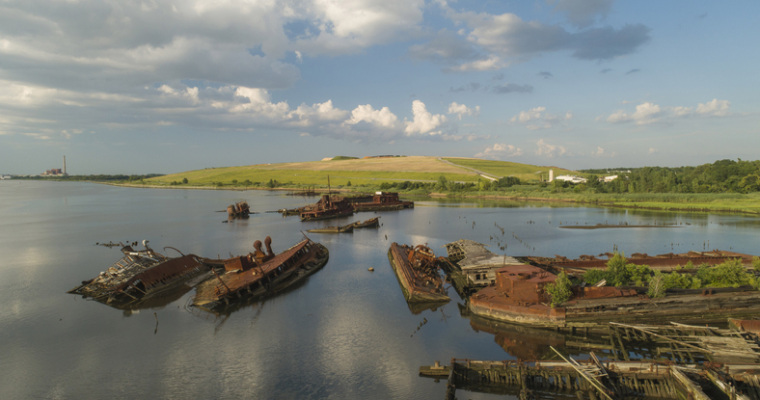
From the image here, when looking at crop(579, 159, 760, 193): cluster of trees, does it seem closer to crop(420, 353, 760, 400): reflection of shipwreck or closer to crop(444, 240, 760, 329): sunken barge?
crop(444, 240, 760, 329): sunken barge

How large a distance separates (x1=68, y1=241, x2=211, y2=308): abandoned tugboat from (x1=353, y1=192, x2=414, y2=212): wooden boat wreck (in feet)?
232

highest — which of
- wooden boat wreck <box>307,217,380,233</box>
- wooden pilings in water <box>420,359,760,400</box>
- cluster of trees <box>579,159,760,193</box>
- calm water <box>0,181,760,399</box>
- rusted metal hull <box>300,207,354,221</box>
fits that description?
cluster of trees <box>579,159,760,193</box>

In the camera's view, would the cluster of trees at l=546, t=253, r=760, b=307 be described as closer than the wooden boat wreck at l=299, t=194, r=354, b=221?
Yes

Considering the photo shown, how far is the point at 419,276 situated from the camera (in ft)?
121

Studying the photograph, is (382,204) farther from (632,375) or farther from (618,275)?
(632,375)

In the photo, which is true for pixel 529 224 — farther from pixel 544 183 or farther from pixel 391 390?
pixel 544 183

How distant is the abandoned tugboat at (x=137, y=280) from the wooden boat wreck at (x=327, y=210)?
4776 cm

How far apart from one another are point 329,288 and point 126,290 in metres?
16.5

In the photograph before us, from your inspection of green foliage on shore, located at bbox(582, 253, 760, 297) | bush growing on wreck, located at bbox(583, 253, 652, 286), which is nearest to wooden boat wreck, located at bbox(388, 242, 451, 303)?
bush growing on wreck, located at bbox(583, 253, 652, 286)

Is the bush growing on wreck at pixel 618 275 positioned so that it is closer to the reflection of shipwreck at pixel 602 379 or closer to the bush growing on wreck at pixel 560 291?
the bush growing on wreck at pixel 560 291

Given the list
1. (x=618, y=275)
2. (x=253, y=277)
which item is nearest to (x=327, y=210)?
(x=253, y=277)

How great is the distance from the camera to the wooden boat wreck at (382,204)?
109812 mm

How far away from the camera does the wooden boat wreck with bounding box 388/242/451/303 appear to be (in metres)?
32.6

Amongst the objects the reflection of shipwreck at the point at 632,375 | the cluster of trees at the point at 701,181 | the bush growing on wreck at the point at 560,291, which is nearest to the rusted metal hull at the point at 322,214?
the bush growing on wreck at the point at 560,291
